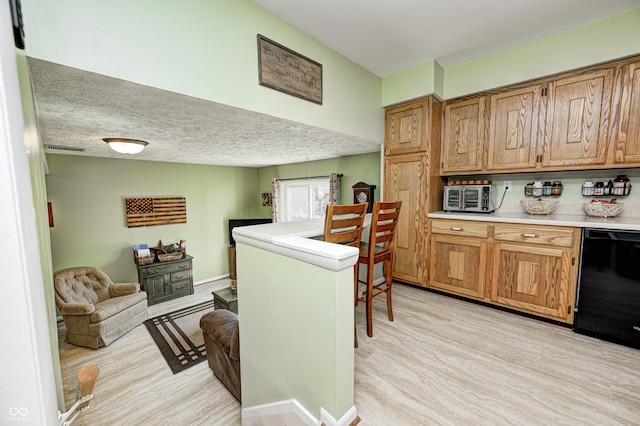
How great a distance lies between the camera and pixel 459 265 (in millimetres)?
2648

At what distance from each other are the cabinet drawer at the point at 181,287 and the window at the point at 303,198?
2.12m

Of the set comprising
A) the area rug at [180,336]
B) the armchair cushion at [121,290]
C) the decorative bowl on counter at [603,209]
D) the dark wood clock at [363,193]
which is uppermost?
the dark wood clock at [363,193]

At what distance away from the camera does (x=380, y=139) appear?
10.1 ft

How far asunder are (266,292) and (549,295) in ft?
8.10

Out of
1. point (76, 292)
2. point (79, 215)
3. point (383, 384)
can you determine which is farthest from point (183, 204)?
point (383, 384)

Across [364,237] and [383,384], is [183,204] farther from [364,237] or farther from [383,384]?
[383,384]

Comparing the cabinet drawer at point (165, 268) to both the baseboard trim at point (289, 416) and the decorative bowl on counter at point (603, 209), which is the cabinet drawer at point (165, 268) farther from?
the decorative bowl on counter at point (603, 209)

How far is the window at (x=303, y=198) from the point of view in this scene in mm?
4590

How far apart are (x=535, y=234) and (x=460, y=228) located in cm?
60

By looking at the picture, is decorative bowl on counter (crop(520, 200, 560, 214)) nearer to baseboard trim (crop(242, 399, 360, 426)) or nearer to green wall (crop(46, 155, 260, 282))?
baseboard trim (crop(242, 399, 360, 426))

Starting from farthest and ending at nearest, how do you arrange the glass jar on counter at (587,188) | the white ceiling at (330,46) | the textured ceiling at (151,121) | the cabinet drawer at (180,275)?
the cabinet drawer at (180,275) → the glass jar on counter at (587,188) → the white ceiling at (330,46) → the textured ceiling at (151,121)

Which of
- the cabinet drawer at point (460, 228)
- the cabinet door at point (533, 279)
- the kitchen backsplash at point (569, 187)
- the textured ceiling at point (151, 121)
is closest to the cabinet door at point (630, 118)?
the kitchen backsplash at point (569, 187)

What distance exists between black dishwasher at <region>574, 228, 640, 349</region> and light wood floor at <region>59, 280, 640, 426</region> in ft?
0.37

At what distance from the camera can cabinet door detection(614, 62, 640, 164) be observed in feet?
6.47
